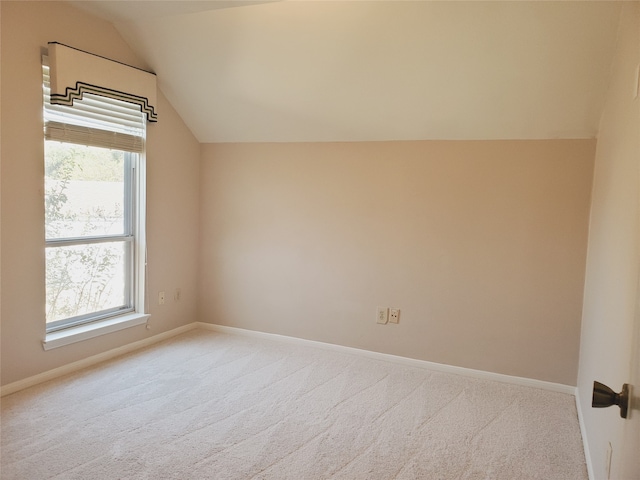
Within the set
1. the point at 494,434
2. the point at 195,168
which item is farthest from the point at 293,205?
the point at 494,434

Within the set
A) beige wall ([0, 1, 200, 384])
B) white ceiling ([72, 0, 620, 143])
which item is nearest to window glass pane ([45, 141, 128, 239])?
beige wall ([0, 1, 200, 384])

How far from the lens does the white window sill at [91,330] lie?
286 cm

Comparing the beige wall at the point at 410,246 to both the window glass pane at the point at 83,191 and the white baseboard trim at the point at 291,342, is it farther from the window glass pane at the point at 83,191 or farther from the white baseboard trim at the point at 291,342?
the window glass pane at the point at 83,191

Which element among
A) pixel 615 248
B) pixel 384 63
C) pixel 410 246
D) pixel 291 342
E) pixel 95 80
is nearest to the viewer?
pixel 615 248

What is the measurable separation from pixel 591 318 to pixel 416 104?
66.9 inches

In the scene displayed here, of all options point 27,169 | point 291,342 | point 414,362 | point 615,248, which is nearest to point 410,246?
point 414,362

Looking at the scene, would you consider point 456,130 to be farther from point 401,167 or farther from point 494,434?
point 494,434

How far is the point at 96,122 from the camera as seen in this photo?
3037 mm

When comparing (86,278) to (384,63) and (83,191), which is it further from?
(384,63)

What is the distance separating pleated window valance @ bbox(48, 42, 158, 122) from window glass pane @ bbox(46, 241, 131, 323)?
1013 millimetres

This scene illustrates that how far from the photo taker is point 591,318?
8.16 ft

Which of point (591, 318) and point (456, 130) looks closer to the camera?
point (591, 318)

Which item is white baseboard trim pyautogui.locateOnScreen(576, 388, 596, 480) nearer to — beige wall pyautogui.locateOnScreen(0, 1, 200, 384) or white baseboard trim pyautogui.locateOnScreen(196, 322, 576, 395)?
white baseboard trim pyautogui.locateOnScreen(196, 322, 576, 395)

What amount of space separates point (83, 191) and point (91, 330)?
0.97 meters
